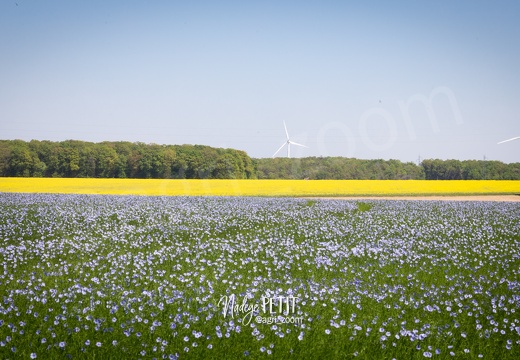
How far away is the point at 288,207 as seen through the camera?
63.2 ft

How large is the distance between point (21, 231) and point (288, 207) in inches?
411

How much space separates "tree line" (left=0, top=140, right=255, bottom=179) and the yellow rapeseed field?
15.7m

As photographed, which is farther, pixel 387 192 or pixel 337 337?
pixel 387 192

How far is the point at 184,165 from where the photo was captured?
60.8 meters

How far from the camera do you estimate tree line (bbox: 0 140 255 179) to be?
5562 cm

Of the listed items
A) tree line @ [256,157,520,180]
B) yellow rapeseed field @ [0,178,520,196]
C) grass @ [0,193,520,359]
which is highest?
tree line @ [256,157,520,180]

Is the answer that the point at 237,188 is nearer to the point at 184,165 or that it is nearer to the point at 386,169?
the point at 184,165

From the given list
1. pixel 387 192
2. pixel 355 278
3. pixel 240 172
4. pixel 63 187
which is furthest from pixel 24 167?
pixel 355 278

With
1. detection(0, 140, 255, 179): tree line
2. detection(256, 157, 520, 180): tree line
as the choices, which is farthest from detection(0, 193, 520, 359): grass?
detection(256, 157, 520, 180): tree line

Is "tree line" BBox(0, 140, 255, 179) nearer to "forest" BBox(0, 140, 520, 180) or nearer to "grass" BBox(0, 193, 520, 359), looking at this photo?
"forest" BBox(0, 140, 520, 180)

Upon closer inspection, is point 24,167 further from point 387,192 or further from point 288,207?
point 288,207

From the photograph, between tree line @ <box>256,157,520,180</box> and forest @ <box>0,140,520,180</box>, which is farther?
tree line @ <box>256,157,520,180</box>

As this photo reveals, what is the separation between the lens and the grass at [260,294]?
5.01 meters

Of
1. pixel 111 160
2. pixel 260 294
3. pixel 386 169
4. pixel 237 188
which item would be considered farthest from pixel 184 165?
pixel 260 294
